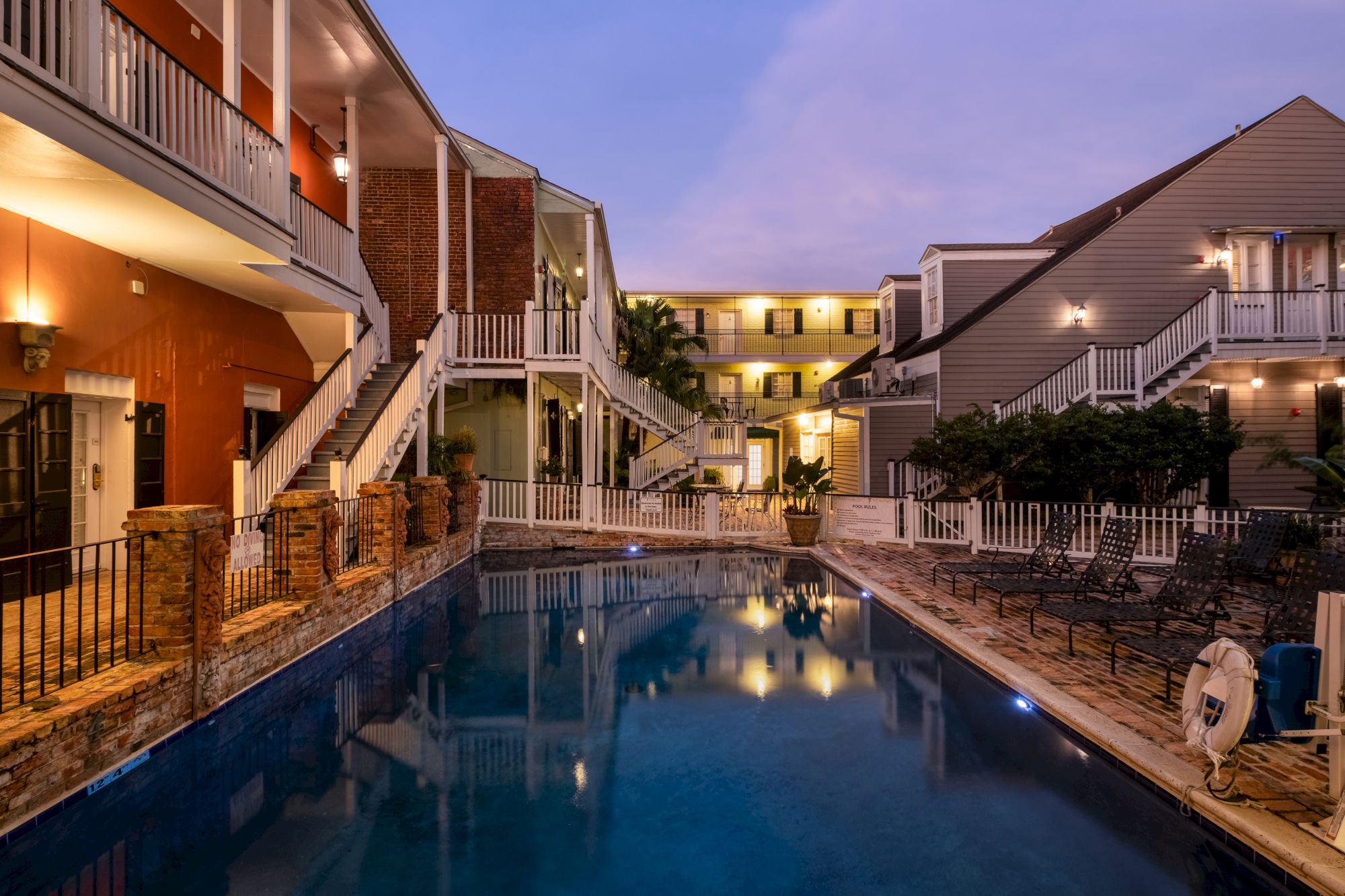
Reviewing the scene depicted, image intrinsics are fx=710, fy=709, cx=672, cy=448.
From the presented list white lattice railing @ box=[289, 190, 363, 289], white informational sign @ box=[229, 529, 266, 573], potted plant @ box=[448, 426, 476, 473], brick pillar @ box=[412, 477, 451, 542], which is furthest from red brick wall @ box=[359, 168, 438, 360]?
white informational sign @ box=[229, 529, 266, 573]

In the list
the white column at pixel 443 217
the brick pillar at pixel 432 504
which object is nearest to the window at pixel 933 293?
the white column at pixel 443 217

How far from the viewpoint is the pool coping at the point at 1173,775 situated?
124 inches

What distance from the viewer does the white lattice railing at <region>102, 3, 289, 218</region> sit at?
5.92 metres

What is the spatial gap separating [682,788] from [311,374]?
1145 cm

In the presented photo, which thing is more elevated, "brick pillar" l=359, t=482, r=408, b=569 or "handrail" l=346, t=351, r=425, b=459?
"handrail" l=346, t=351, r=425, b=459

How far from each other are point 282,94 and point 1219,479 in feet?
64.8

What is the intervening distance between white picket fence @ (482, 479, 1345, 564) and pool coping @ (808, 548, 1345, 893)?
19.8 ft

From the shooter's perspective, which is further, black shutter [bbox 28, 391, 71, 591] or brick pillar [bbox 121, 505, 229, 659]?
black shutter [bbox 28, 391, 71, 591]

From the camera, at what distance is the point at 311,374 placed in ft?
42.7

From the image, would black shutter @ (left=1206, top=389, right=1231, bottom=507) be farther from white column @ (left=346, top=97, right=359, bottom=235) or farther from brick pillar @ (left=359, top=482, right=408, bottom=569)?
white column @ (left=346, top=97, right=359, bottom=235)

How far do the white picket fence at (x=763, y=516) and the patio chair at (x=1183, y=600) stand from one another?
4712 mm

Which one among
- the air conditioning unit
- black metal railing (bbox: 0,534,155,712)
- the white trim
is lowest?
black metal railing (bbox: 0,534,155,712)

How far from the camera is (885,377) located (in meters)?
18.9

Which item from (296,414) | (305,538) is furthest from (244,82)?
(305,538)
